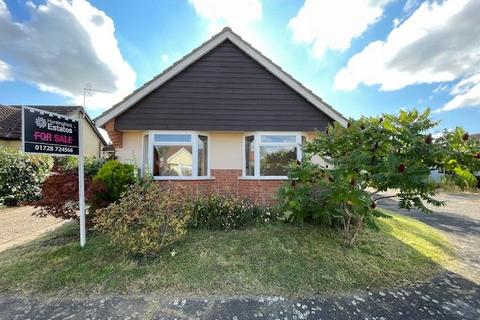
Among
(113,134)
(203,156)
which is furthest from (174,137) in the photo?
(113,134)

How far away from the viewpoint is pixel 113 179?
682 cm

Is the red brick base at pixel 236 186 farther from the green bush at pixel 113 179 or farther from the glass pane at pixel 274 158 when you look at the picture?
the green bush at pixel 113 179

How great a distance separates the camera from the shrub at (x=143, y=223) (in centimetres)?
468

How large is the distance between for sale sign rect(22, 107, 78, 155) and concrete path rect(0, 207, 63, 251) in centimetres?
314

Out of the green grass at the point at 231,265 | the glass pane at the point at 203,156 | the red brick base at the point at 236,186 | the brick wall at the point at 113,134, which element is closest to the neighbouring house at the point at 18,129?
the brick wall at the point at 113,134

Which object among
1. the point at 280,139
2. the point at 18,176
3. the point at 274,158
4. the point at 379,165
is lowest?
the point at 18,176

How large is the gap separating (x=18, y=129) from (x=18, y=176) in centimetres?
1054

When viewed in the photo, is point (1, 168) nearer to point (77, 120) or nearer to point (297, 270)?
point (77, 120)

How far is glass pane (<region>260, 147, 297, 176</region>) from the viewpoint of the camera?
8406mm

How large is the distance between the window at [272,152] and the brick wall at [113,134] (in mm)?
4574

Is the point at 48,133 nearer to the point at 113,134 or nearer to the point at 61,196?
the point at 61,196

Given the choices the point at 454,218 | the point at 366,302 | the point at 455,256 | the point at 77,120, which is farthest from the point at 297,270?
the point at 454,218

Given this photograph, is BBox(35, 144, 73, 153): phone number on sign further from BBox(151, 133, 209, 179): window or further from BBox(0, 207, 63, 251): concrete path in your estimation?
BBox(0, 207, 63, 251): concrete path

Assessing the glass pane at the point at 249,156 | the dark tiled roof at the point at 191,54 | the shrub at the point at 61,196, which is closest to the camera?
the shrub at the point at 61,196
